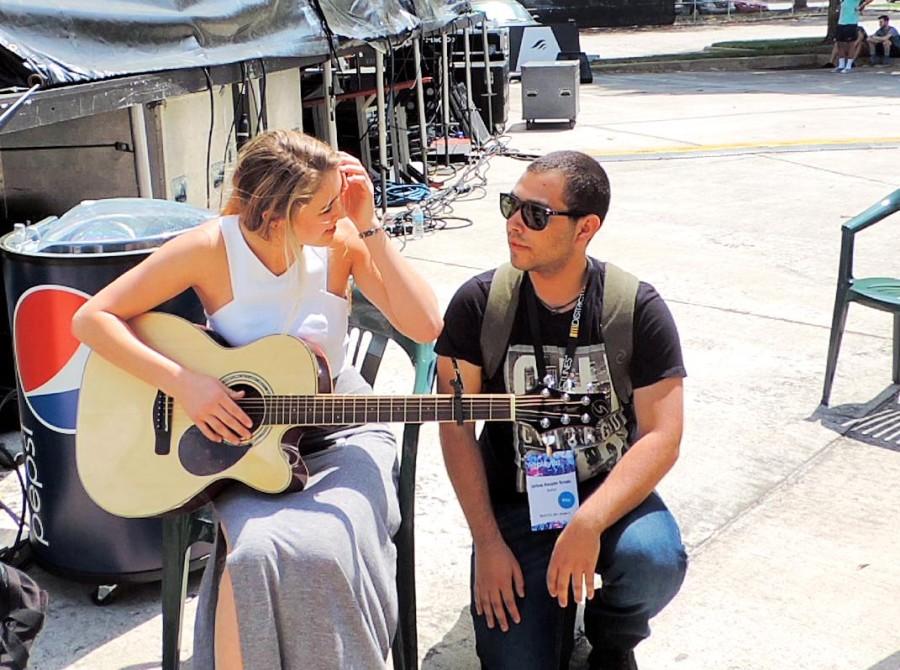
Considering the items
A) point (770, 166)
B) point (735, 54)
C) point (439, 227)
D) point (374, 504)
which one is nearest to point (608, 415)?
point (374, 504)

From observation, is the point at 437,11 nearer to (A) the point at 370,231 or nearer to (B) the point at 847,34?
(A) the point at 370,231

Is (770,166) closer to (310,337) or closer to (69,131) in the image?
(69,131)

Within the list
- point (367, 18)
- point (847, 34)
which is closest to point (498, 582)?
point (367, 18)

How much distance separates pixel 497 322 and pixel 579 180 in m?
0.38

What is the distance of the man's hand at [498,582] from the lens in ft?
8.59

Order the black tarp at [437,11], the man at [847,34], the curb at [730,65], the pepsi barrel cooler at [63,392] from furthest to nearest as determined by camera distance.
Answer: the curb at [730,65] → the man at [847,34] → the black tarp at [437,11] → the pepsi barrel cooler at [63,392]

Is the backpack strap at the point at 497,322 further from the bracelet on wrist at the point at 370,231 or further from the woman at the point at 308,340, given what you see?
the bracelet on wrist at the point at 370,231

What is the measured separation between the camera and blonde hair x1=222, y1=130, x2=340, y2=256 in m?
2.57

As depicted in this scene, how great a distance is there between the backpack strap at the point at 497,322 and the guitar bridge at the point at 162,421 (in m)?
0.74

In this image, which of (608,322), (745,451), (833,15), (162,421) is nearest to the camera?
(162,421)

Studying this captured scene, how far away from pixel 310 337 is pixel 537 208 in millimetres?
617

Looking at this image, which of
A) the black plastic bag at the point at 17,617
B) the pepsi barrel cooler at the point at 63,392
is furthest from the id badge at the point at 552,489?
the black plastic bag at the point at 17,617

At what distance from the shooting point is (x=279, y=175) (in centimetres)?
258

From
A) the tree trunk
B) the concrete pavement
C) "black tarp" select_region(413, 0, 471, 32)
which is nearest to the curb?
the tree trunk
